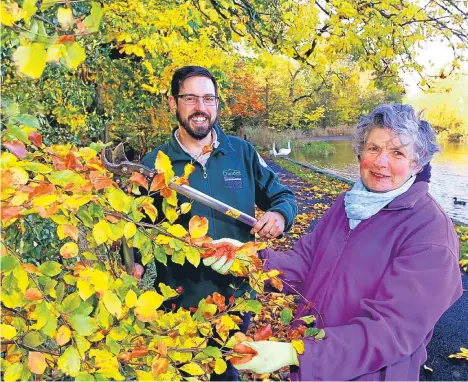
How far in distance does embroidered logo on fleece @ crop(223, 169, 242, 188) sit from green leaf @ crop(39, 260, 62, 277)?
1535mm

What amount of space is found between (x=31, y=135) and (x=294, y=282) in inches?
49.8

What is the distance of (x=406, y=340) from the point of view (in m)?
1.24

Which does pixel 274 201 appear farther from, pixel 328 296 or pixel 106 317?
pixel 106 317

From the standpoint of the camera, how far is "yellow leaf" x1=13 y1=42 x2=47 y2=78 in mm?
684

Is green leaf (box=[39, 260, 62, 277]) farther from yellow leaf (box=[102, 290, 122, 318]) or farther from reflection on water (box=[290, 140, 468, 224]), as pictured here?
reflection on water (box=[290, 140, 468, 224])

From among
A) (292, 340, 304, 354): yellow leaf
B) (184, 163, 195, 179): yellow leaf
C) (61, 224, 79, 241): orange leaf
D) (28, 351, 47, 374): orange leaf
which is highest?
(184, 163, 195, 179): yellow leaf

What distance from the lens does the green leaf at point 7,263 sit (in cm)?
78

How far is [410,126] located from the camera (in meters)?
1.47

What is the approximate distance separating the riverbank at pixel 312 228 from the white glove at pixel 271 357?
281cm

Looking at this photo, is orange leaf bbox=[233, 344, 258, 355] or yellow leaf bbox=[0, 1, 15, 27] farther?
orange leaf bbox=[233, 344, 258, 355]

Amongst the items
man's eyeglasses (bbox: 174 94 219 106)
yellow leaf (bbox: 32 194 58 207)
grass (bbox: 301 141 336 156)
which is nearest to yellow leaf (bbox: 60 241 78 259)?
yellow leaf (bbox: 32 194 58 207)

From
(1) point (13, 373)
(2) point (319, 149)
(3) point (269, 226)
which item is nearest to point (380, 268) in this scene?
(3) point (269, 226)

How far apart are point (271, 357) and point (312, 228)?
21.3 feet

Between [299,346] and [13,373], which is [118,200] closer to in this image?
[13,373]
